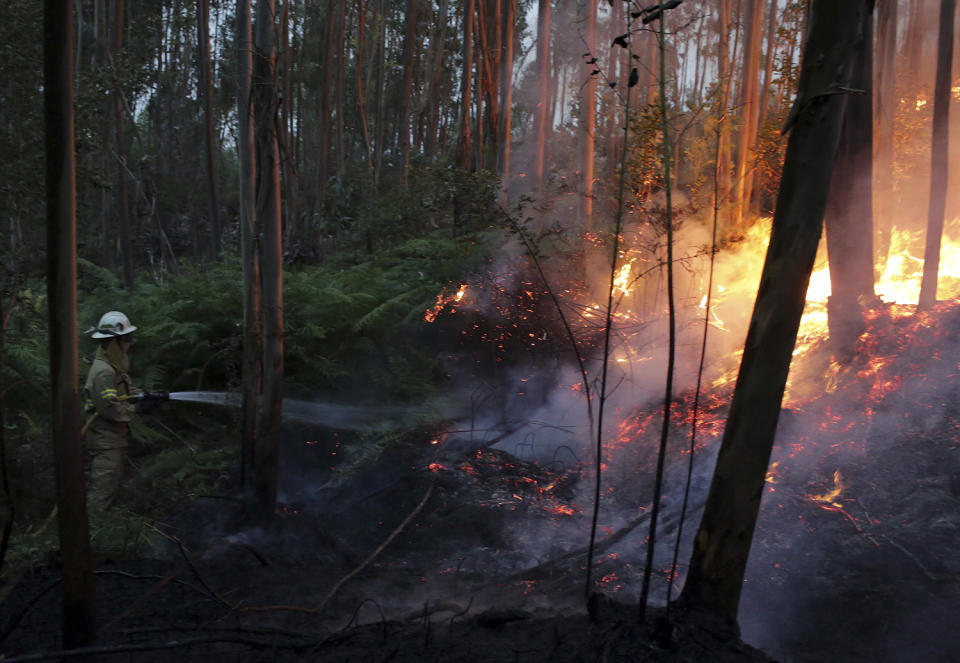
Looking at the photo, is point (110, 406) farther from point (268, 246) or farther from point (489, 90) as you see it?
point (489, 90)

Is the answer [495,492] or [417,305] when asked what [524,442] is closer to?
[495,492]

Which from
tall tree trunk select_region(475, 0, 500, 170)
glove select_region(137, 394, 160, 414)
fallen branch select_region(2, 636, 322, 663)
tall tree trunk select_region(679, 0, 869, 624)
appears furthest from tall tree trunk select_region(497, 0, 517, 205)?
fallen branch select_region(2, 636, 322, 663)

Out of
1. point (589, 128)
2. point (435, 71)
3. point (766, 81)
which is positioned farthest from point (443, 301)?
point (766, 81)

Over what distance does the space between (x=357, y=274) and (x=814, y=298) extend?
780 centimetres

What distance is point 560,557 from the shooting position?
6.14 m

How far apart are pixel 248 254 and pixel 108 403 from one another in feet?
7.29

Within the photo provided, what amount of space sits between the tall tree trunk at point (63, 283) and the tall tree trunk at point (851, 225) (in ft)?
29.5

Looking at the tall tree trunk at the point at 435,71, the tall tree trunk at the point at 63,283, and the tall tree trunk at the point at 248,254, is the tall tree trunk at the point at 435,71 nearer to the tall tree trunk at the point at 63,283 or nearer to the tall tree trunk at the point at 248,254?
the tall tree trunk at the point at 248,254

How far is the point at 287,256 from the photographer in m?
14.5

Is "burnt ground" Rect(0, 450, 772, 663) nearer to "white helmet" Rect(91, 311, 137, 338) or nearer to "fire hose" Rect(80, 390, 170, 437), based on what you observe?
"fire hose" Rect(80, 390, 170, 437)

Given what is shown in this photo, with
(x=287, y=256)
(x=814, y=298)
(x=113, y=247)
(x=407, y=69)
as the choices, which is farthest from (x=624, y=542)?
(x=113, y=247)

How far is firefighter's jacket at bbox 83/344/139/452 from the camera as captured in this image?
6750 mm

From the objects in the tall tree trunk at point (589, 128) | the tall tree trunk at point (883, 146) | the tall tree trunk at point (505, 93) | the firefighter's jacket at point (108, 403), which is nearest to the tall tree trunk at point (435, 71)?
the tall tree trunk at point (505, 93)

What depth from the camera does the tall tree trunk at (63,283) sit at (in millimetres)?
2822
